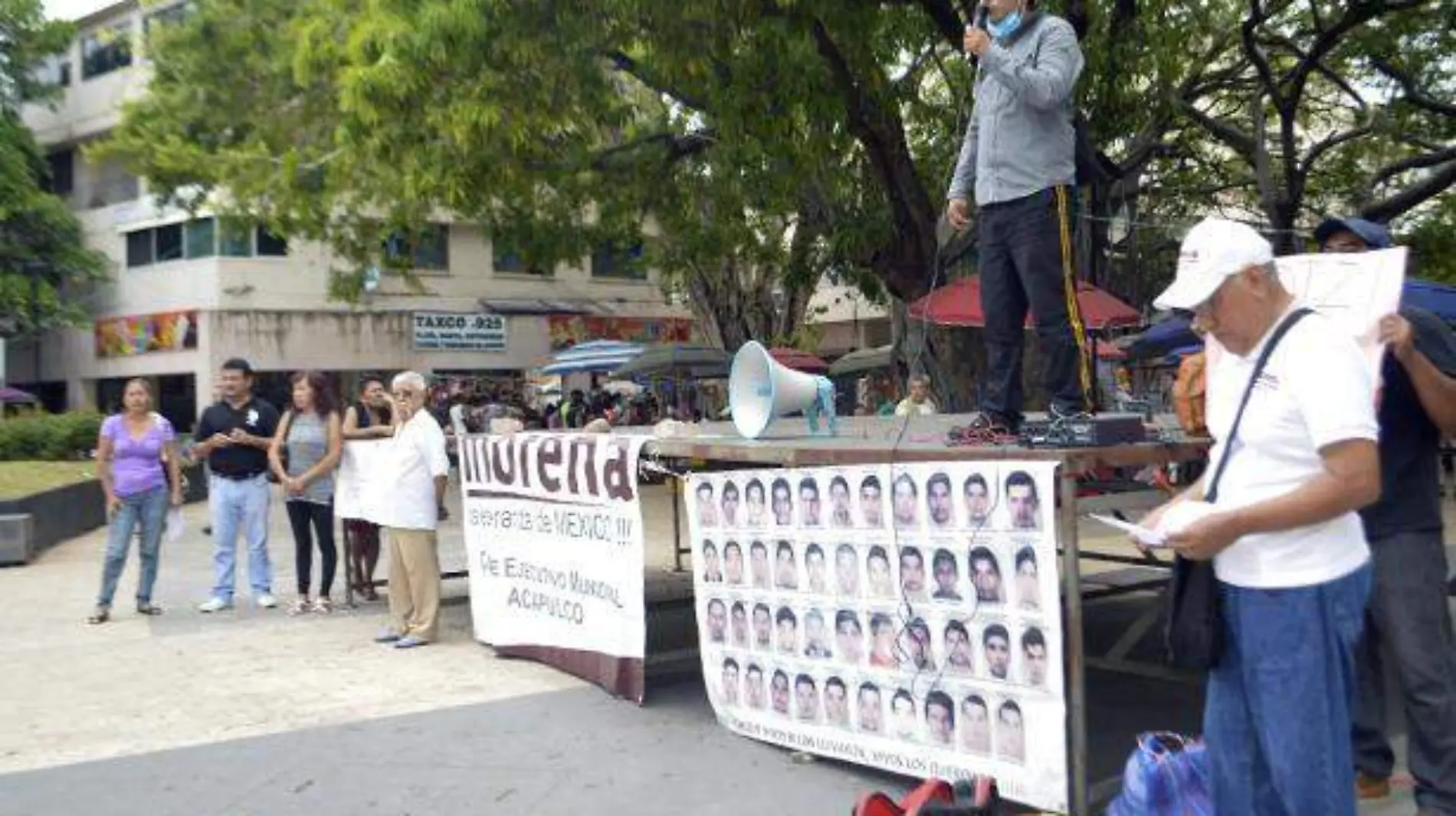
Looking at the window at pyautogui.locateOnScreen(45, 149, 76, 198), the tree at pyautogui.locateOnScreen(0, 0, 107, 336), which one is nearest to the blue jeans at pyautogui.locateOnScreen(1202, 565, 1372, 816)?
the tree at pyautogui.locateOnScreen(0, 0, 107, 336)

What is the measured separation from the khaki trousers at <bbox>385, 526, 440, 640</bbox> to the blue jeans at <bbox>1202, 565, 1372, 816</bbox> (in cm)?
621

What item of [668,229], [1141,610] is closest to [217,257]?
[668,229]

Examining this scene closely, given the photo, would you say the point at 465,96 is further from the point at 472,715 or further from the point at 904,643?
the point at 904,643

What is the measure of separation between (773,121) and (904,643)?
7.35m

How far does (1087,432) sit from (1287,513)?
1.78 meters

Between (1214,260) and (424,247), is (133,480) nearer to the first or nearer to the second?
(1214,260)

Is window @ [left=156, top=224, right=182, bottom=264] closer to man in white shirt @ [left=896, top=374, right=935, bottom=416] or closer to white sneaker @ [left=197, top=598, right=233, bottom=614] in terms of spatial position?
man in white shirt @ [left=896, top=374, right=935, bottom=416]

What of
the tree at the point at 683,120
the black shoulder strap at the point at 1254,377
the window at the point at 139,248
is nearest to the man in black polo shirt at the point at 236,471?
the tree at the point at 683,120

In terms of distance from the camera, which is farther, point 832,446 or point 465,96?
point 465,96

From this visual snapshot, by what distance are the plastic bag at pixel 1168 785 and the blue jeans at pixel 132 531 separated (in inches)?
310

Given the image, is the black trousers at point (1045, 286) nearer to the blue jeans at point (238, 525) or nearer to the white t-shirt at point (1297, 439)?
the white t-shirt at point (1297, 439)

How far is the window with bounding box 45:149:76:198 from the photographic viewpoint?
35.4 metres

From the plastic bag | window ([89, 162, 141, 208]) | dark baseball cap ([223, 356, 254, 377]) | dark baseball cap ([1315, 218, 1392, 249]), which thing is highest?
window ([89, 162, 141, 208])

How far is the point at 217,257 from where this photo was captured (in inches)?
1235
